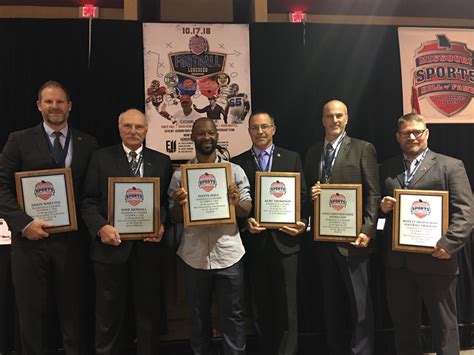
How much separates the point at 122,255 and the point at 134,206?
31 centimetres

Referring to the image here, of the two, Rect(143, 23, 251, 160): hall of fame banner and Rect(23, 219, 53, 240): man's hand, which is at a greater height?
Rect(143, 23, 251, 160): hall of fame banner

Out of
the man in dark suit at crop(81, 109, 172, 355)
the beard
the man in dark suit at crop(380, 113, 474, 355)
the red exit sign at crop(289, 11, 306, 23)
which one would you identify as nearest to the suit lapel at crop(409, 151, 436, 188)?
the man in dark suit at crop(380, 113, 474, 355)

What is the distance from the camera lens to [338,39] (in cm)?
349

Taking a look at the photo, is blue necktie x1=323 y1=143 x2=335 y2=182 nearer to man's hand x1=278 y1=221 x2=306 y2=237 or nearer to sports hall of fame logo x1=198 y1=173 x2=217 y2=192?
man's hand x1=278 y1=221 x2=306 y2=237

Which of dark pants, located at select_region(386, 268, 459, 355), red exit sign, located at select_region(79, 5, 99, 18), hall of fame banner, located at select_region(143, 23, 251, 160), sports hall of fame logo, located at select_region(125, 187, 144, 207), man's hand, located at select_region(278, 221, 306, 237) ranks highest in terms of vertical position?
red exit sign, located at select_region(79, 5, 99, 18)

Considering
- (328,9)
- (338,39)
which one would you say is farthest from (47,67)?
(328,9)

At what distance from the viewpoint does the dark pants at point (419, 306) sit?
2447 millimetres

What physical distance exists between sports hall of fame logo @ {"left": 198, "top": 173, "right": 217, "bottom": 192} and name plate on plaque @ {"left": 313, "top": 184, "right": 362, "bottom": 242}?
0.72m

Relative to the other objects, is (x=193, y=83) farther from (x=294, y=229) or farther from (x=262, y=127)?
(x=294, y=229)

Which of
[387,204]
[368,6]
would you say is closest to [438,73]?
[368,6]

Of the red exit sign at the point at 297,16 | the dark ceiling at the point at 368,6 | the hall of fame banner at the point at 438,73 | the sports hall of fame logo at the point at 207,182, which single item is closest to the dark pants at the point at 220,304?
the sports hall of fame logo at the point at 207,182

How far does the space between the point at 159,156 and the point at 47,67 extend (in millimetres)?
1378

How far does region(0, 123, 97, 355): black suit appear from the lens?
242 cm

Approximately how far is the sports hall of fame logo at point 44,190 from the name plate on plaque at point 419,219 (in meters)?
2.13
